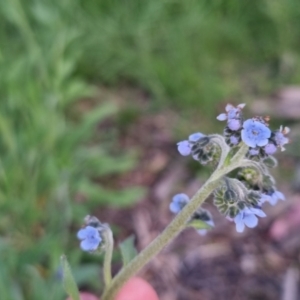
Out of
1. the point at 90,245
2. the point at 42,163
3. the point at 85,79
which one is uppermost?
the point at 90,245

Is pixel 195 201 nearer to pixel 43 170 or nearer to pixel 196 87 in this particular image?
pixel 43 170

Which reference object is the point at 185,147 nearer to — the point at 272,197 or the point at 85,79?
the point at 272,197

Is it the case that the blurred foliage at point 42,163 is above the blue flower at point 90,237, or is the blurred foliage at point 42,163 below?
below

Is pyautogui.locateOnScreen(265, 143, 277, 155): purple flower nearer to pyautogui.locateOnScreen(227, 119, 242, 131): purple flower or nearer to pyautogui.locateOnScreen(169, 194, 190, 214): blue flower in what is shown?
pyautogui.locateOnScreen(227, 119, 242, 131): purple flower

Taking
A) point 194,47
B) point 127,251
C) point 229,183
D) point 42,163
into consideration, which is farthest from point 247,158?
point 194,47

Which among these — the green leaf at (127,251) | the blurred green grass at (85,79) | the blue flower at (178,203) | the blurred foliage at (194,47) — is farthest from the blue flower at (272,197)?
the blurred foliage at (194,47)

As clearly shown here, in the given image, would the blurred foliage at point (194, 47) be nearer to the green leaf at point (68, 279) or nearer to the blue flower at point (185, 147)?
the blue flower at point (185, 147)

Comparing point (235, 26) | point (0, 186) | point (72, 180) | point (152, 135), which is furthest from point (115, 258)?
point (235, 26)
